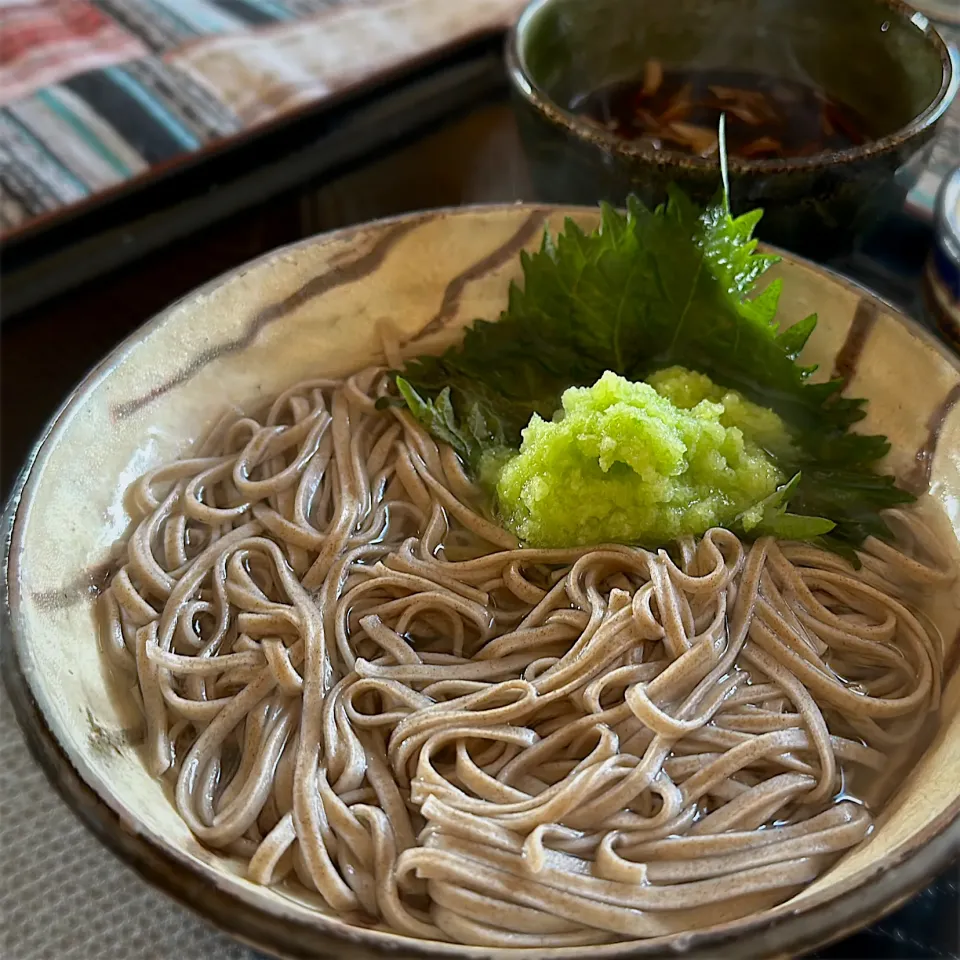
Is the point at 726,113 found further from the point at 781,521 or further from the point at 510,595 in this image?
the point at 510,595

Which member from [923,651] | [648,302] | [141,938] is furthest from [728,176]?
[141,938]


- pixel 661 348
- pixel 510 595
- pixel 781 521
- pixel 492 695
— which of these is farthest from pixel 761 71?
pixel 492 695

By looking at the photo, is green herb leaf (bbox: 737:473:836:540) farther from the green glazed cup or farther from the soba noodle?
the green glazed cup

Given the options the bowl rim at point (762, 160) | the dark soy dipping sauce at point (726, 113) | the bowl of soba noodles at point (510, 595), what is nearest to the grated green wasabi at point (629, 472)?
the bowl of soba noodles at point (510, 595)

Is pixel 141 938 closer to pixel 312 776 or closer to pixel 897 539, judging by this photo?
pixel 312 776

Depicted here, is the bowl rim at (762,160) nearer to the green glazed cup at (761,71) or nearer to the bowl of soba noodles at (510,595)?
the green glazed cup at (761,71)
